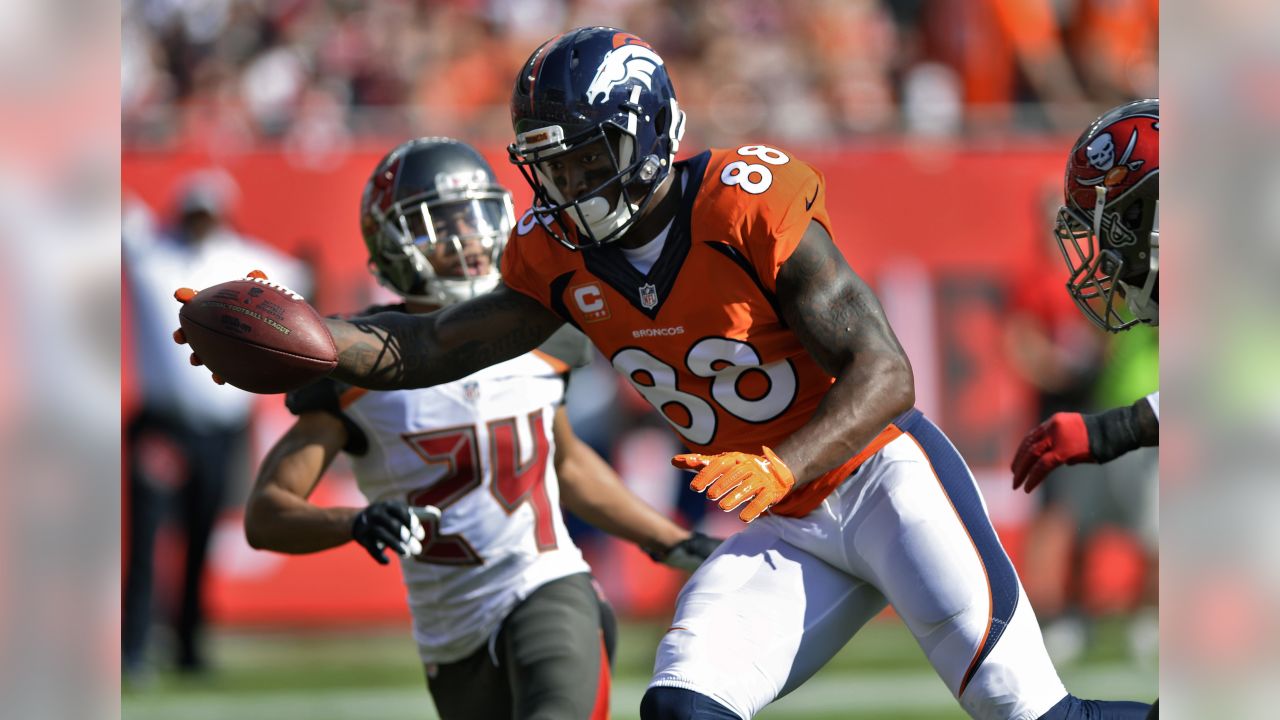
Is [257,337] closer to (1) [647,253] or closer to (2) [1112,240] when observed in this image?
(1) [647,253]

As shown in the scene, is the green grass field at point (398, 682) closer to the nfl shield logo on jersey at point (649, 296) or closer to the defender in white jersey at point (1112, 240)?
the defender in white jersey at point (1112, 240)

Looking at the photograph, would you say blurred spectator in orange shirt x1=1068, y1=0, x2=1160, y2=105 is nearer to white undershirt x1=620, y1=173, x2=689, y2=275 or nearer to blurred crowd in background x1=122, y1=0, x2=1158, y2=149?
blurred crowd in background x1=122, y1=0, x2=1158, y2=149

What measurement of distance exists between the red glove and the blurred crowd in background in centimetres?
507

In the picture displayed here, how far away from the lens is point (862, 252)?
8.08 meters

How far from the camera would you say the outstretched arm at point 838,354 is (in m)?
2.64

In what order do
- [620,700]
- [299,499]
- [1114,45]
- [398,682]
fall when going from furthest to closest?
[1114,45]
[398,682]
[620,700]
[299,499]

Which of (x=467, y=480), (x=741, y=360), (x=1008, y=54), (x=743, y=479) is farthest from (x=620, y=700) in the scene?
(x=1008, y=54)

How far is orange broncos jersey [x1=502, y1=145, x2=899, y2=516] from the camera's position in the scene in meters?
2.89

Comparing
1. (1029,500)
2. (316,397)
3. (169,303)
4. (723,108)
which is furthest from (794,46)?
(316,397)

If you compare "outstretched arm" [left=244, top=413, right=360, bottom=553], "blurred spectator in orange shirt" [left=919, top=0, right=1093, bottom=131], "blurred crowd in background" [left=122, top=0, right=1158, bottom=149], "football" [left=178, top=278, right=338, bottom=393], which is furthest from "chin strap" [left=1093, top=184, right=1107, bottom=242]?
"blurred spectator in orange shirt" [left=919, top=0, right=1093, bottom=131]

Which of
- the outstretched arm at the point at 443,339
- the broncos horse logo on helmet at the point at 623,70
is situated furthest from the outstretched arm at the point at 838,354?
the outstretched arm at the point at 443,339

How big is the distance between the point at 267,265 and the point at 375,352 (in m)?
4.88

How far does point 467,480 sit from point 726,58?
6.37 metres

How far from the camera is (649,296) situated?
9.75 ft
